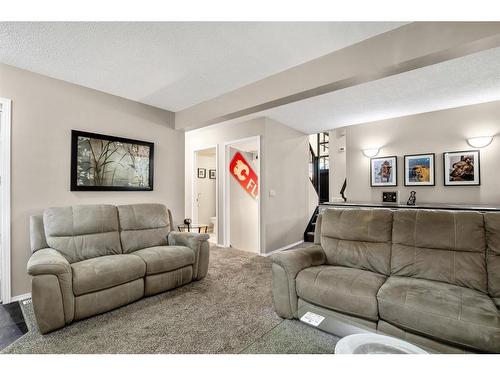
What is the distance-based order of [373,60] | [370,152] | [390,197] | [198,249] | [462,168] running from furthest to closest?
[370,152]
[390,197]
[462,168]
[198,249]
[373,60]

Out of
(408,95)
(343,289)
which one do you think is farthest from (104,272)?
(408,95)

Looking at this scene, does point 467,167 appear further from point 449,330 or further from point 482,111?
point 449,330

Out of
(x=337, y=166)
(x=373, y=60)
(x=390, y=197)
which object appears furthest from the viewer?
(x=337, y=166)

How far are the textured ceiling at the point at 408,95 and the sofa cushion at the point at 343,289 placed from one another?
229cm

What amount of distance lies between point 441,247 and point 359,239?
61 centimetres

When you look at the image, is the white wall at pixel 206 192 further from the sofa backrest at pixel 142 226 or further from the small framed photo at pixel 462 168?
the small framed photo at pixel 462 168

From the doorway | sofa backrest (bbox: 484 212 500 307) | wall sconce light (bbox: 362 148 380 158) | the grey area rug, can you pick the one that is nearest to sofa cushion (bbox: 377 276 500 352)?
sofa backrest (bbox: 484 212 500 307)

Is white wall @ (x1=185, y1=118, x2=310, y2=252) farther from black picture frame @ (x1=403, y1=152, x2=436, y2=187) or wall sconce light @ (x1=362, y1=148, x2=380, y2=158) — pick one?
black picture frame @ (x1=403, y1=152, x2=436, y2=187)

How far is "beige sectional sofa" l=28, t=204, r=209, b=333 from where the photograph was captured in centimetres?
196

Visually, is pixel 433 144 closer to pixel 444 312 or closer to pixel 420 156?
pixel 420 156

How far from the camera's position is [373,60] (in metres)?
2.07

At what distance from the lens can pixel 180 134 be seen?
4.15m

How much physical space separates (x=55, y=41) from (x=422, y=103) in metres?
4.42
